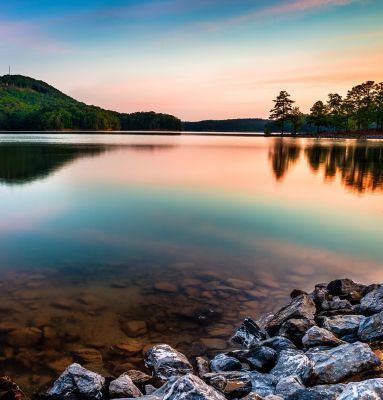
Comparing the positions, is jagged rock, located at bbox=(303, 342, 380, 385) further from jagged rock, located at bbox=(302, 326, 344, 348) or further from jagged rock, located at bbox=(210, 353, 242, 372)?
jagged rock, located at bbox=(210, 353, 242, 372)

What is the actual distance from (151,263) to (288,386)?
19.4ft

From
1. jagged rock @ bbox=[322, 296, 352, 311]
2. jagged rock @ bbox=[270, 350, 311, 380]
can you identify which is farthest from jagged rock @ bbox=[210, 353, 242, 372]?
jagged rock @ bbox=[322, 296, 352, 311]

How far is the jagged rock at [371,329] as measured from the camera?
6.80m

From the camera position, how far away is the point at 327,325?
747 cm

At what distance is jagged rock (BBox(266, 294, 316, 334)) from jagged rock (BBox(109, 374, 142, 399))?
3.01 meters

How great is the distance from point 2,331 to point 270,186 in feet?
72.9

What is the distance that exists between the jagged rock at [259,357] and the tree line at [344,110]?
387ft

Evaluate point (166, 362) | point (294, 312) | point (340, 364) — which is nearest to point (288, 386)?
point (340, 364)

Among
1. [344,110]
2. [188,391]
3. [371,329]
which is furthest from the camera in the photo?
[344,110]

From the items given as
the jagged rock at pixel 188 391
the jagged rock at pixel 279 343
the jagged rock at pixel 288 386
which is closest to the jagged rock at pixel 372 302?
the jagged rock at pixel 279 343

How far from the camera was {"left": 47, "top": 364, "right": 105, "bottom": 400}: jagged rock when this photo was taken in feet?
17.5

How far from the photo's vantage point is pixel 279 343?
6730 mm

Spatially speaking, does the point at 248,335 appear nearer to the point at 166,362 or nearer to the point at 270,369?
the point at 270,369

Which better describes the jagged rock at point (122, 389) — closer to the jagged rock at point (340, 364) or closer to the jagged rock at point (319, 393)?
the jagged rock at point (319, 393)
